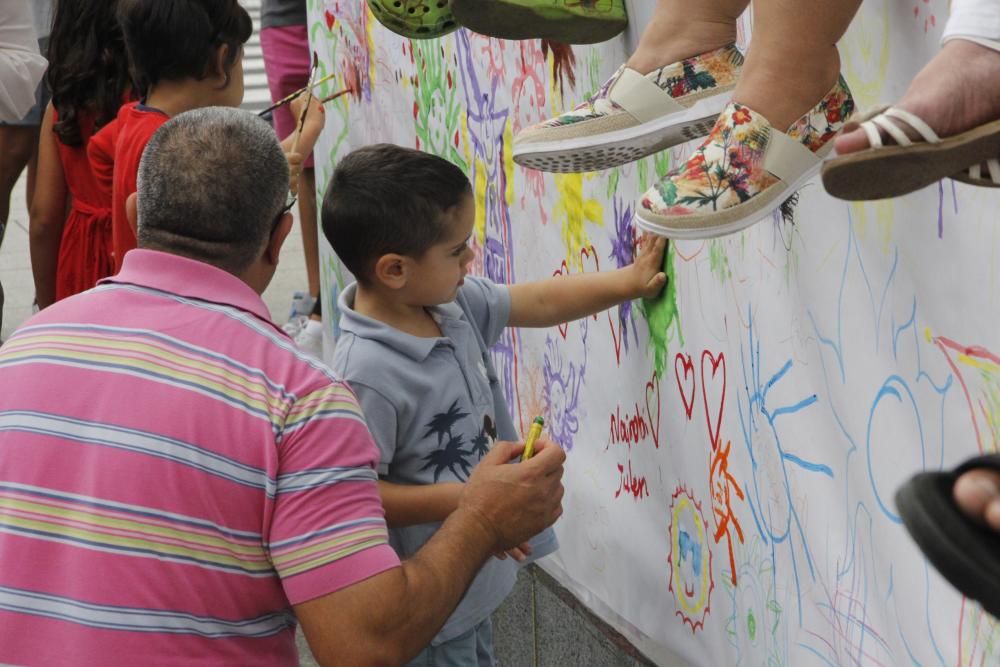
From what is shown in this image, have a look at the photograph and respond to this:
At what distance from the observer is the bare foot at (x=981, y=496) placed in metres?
1.02

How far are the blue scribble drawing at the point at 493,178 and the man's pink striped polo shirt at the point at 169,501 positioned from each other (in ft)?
5.01

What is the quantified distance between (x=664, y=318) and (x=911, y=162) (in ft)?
4.57

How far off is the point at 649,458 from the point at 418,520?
645 millimetres

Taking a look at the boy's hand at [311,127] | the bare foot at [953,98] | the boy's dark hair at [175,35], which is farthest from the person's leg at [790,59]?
the boy's hand at [311,127]

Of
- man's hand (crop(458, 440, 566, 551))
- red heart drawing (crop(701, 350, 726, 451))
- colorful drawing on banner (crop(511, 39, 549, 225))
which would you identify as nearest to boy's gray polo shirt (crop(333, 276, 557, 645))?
man's hand (crop(458, 440, 566, 551))

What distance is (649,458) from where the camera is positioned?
2957 mm

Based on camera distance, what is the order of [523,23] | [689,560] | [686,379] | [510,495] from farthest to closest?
[689,560], [686,379], [523,23], [510,495]

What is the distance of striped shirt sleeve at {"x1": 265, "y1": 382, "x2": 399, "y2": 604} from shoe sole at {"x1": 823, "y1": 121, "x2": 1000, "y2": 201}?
843 mm

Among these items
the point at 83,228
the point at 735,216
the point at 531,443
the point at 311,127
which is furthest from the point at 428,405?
the point at 83,228

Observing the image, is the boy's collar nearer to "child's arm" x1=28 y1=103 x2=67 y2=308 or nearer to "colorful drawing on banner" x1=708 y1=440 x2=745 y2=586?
"colorful drawing on banner" x1=708 y1=440 x2=745 y2=586

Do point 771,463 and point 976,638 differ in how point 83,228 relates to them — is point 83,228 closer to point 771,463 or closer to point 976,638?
point 771,463

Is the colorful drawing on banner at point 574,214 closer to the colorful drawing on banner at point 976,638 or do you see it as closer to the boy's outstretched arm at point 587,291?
the boy's outstretched arm at point 587,291

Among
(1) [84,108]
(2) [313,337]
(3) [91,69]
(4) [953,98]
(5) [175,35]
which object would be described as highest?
(4) [953,98]

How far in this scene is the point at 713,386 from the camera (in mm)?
2609
